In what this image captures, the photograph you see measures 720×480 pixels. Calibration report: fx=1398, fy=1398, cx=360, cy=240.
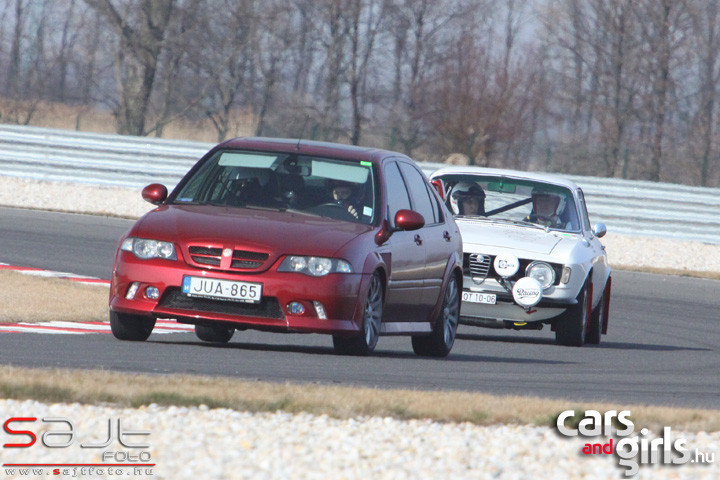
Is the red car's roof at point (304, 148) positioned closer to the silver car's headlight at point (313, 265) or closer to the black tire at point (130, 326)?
the silver car's headlight at point (313, 265)

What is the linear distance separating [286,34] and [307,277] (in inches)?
1372

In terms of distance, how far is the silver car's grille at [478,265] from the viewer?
1246 centimetres

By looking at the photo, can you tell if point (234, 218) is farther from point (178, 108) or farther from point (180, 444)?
point (178, 108)

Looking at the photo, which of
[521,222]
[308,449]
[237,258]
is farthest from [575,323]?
[308,449]

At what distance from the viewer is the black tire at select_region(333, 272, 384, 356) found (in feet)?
30.9

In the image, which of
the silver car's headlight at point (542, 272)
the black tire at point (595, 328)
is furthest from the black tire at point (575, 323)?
the black tire at point (595, 328)

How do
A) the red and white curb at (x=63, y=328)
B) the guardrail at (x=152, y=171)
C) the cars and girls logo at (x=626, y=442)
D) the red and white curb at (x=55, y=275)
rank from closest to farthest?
the cars and girls logo at (x=626, y=442), the red and white curb at (x=63, y=328), the red and white curb at (x=55, y=275), the guardrail at (x=152, y=171)

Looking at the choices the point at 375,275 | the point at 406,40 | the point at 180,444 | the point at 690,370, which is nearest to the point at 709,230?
the point at 690,370

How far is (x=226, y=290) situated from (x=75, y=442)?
11.0ft

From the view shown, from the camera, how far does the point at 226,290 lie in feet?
29.1

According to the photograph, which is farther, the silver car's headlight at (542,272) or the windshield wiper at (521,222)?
the windshield wiper at (521,222)

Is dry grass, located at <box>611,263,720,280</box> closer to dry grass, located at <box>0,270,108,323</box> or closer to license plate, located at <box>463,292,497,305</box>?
license plate, located at <box>463,292,497,305</box>

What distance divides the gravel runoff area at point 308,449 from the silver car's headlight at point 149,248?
2.62m

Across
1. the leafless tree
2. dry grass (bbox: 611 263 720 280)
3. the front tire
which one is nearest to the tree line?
the leafless tree
